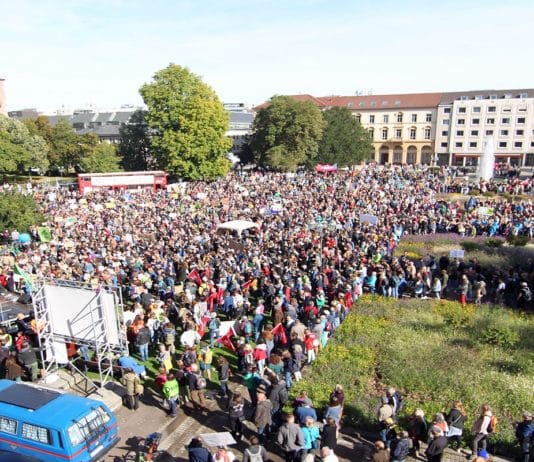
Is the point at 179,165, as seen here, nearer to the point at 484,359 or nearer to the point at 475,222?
the point at 475,222

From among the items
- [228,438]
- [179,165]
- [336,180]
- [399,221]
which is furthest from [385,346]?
[179,165]

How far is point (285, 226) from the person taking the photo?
27594 mm

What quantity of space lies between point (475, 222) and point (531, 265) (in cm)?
705

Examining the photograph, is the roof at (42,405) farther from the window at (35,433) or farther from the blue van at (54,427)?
the window at (35,433)

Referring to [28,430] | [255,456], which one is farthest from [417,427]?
[28,430]

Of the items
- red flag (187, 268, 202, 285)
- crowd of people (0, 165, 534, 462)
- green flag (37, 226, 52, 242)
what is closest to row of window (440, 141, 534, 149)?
crowd of people (0, 165, 534, 462)

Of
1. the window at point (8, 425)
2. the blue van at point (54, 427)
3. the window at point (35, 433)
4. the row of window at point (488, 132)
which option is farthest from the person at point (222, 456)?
the row of window at point (488, 132)

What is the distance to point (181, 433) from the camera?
10.6 metres

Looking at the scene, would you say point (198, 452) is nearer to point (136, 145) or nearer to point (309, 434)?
point (309, 434)

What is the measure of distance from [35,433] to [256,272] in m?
10.7

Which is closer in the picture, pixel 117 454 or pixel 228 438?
pixel 228 438

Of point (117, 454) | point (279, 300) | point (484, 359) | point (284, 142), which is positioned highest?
point (284, 142)

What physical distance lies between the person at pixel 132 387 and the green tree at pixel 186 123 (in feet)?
125

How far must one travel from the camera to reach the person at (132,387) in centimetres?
1125
